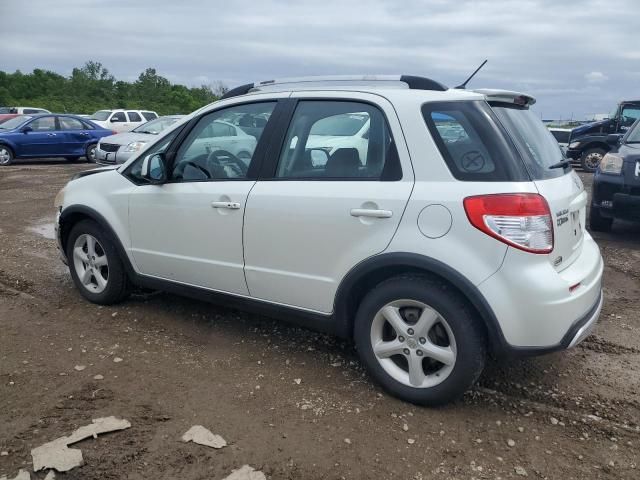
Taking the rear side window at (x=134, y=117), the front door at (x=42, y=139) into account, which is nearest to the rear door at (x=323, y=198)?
the front door at (x=42, y=139)

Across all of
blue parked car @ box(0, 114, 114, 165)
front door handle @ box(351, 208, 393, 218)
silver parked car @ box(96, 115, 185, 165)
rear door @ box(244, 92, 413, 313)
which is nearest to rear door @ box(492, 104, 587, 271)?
rear door @ box(244, 92, 413, 313)

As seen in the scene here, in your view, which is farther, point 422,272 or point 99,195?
point 99,195

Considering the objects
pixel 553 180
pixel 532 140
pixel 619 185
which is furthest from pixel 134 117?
pixel 553 180

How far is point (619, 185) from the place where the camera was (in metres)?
6.65

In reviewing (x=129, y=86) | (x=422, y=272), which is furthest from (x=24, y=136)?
(x=129, y=86)

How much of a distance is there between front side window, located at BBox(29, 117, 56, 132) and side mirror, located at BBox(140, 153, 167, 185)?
49.2 feet

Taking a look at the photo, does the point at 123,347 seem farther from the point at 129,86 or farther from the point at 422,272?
the point at 129,86

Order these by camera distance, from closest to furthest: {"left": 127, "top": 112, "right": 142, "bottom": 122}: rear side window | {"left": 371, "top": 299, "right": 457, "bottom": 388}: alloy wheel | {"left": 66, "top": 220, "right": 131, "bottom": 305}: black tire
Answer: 1. {"left": 371, "top": 299, "right": 457, "bottom": 388}: alloy wheel
2. {"left": 66, "top": 220, "right": 131, "bottom": 305}: black tire
3. {"left": 127, "top": 112, "right": 142, "bottom": 122}: rear side window

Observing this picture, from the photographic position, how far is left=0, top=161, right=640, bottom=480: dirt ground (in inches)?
107

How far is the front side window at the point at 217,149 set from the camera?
148 inches

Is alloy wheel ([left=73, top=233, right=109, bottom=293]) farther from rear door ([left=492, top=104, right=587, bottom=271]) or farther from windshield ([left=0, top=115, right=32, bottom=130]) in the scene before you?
windshield ([left=0, top=115, right=32, bottom=130])

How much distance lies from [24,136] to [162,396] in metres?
16.0

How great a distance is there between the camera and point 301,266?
11.3 ft

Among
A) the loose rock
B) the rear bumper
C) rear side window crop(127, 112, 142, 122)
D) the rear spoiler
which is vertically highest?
the rear spoiler
